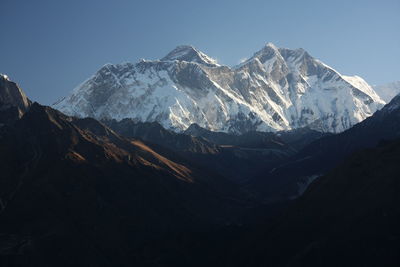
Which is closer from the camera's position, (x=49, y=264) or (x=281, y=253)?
(x=281, y=253)

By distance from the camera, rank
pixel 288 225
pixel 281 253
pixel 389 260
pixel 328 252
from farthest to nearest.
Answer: pixel 288 225 < pixel 281 253 < pixel 328 252 < pixel 389 260

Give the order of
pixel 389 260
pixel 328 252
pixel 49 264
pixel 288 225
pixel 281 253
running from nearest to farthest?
1. pixel 389 260
2. pixel 328 252
3. pixel 281 253
4. pixel 288 225
5. pixel 49 264

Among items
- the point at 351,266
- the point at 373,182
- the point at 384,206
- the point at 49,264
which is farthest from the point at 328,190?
the point at 49,264

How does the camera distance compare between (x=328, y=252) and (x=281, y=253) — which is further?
(x=281, y=253)

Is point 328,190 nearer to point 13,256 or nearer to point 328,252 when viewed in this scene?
point 328,252

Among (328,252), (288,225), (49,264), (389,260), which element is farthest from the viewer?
(49,264)

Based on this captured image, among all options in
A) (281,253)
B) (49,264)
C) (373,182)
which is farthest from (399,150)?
(49,264)

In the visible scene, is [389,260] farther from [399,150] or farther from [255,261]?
[399,150]

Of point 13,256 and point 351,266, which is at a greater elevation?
point 13,256

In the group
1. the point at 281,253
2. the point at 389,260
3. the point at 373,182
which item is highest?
the point at 373,182
